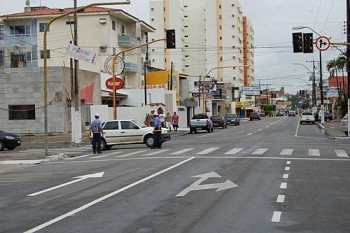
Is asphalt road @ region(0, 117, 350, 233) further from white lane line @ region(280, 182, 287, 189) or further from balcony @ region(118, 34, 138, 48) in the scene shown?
balcony @ region(118, 34, 138, 48)

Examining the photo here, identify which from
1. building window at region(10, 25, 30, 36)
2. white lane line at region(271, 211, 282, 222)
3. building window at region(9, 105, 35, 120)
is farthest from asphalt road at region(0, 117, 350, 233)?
building window at region(10, 25, 30, 36)

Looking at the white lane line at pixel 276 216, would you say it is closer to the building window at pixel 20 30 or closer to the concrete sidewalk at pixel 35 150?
the concrete sidewalk at pixel 35 150

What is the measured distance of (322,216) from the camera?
950 cm

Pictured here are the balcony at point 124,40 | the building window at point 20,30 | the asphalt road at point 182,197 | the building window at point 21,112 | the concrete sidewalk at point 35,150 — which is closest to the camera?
the asphalt road at point 182,197

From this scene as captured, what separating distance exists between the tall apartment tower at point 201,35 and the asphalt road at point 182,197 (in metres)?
109

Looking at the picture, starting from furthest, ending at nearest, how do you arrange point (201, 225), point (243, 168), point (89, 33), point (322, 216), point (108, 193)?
1. point (89, 33)
2. point (243, 168)
3. point (108, 193)
4. point (322, 216)
5. point (201, 225)

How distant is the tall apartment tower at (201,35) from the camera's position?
433 ft

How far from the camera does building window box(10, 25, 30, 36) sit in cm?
6794

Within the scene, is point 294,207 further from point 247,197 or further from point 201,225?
point 201,225

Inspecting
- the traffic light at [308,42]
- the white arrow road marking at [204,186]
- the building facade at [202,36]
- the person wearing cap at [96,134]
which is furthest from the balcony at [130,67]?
the building facade at [202,36]

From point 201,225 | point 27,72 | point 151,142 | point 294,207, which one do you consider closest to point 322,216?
point 294,207

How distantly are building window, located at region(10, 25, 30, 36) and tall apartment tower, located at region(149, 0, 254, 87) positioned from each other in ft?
192

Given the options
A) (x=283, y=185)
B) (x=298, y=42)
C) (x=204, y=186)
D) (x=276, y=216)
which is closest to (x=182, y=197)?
(x=204, y=186)

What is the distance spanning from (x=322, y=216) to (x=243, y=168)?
779 cm
